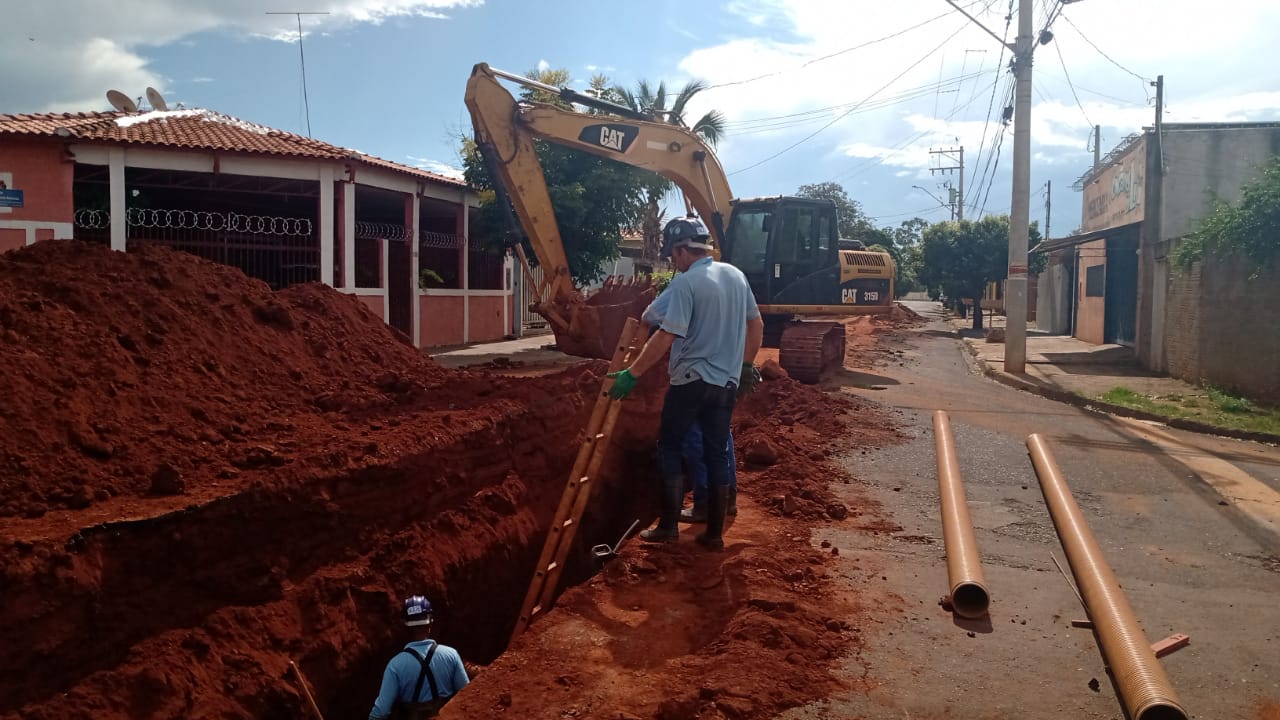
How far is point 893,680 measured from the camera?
12.0 feet

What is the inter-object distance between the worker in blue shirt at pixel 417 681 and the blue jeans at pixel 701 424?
5.40 ft

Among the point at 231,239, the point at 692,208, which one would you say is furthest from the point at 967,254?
the point at 231,239

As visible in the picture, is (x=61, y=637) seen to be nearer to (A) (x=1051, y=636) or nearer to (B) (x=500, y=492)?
(B) (x=500, y=492)

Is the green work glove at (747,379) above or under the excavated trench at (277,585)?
above

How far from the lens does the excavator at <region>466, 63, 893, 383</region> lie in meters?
11.2

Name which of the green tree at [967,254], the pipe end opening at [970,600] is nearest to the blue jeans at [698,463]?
the pipe end opening at [970,600]

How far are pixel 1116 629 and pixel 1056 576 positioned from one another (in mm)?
1162

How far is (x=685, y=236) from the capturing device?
5.19 meters

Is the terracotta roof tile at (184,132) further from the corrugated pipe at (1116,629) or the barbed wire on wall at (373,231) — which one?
the corrugated pipe at (1116,629)

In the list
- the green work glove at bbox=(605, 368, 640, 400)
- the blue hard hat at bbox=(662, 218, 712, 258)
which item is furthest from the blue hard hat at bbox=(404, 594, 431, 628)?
the blue hard hat at bbox=(662, 218, 712, 258)

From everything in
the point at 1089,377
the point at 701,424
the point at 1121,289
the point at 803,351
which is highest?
the point at 1121,289

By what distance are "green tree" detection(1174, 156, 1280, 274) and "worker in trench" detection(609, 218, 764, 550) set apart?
37.1 ft

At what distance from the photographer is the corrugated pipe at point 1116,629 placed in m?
3.24

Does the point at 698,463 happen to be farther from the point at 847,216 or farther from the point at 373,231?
the point at 847,216
